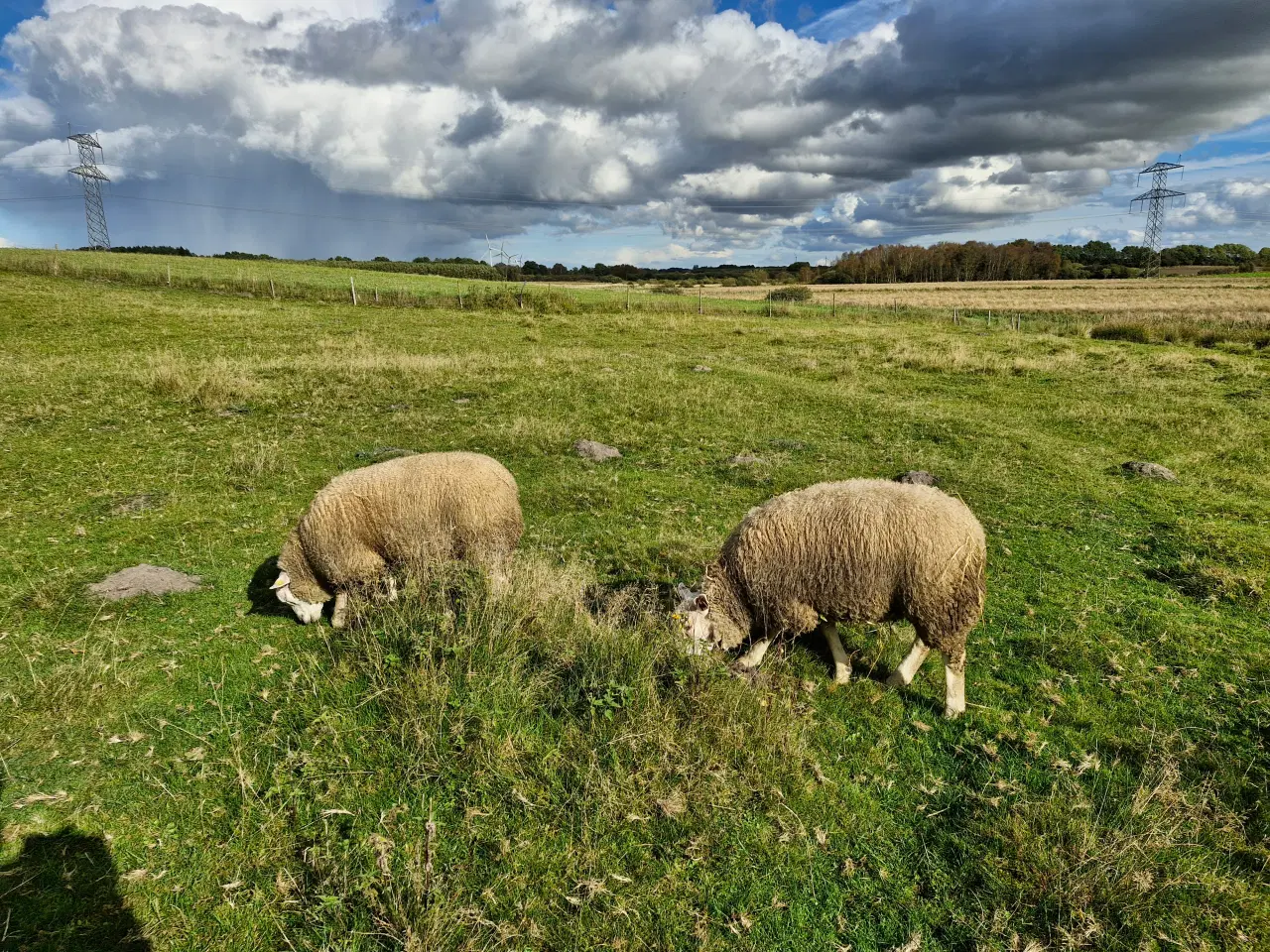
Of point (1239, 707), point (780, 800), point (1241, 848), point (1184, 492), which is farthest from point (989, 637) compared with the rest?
point (1184, 492)

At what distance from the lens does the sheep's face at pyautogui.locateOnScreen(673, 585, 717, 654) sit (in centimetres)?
654

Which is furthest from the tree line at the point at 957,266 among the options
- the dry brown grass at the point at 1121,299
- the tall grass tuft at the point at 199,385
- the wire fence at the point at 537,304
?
the tall grass tuft at the point at 199,385

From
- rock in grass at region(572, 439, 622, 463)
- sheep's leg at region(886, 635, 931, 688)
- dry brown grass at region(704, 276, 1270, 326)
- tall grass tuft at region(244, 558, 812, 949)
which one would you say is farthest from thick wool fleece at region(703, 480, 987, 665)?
dry brown grass at region(704, 276, 1270, 326)

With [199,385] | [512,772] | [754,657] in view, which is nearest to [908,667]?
[754,657]

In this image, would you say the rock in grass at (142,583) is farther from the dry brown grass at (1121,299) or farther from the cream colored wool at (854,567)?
the dry brown grass at (1121,299)

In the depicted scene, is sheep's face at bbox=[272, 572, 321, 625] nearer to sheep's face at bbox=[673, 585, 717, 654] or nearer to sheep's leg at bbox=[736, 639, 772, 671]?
sheep's face at bbox=[673, 585, 717, 654]

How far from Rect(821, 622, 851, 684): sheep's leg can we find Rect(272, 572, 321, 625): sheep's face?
6470 mm

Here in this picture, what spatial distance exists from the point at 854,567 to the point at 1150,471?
12.7 metres

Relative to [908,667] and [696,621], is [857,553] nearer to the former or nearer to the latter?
[908,667]

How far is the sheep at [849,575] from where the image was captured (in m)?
6.29

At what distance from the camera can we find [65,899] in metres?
4.27

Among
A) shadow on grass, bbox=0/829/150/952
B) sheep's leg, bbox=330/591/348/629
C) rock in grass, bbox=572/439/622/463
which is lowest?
shadow on grass, bbox=0/829/150/952

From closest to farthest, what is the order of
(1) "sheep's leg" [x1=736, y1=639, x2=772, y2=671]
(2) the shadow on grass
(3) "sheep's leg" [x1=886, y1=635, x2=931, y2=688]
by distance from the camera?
(2) the shadow on grass, (1) "sheep's leg" [x1=736, y1=639, x2=772, y2=671], (3) "sheep's leg" [x1=886, y1=635, x2=931, y2=688]

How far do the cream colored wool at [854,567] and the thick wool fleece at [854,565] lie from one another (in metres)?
0.01
